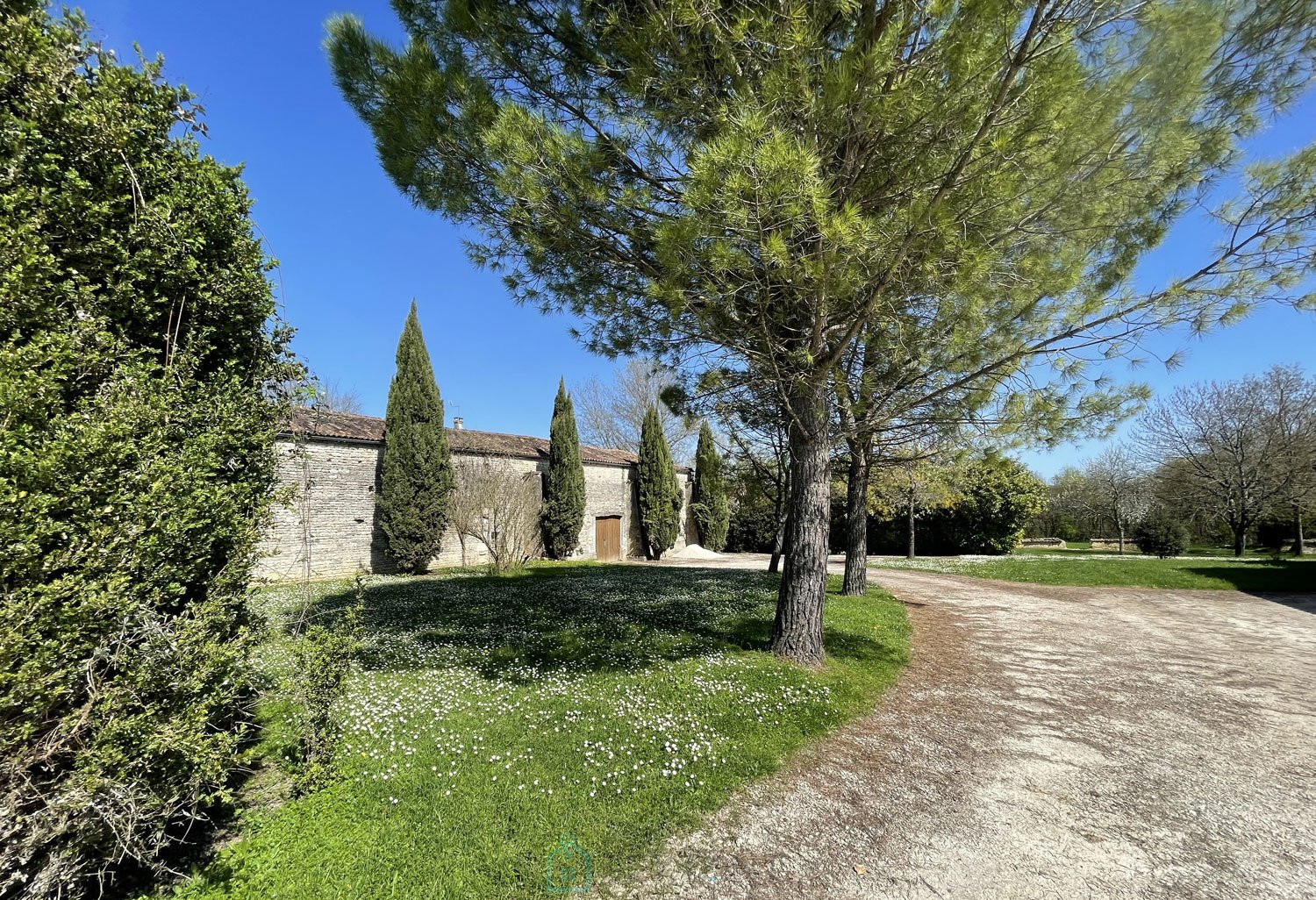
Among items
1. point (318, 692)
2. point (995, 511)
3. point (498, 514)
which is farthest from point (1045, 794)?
point (995, 511)

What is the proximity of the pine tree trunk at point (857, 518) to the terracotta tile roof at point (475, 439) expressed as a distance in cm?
1153

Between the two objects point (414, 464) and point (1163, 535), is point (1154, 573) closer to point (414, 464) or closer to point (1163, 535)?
point (1163, 535)

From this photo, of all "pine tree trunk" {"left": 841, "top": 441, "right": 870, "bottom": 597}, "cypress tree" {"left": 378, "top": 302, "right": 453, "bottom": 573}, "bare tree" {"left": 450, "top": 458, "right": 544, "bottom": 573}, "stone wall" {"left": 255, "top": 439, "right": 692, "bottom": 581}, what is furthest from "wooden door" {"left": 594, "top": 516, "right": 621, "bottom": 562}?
"pine tree trunk" {"left": 841, "top": 441, "right": 870, "bottom": 597}

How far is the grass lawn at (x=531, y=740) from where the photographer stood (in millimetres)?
2564

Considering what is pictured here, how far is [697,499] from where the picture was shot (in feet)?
81.3

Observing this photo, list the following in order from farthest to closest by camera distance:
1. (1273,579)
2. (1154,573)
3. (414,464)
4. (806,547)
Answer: (414,464), (1154,573), (1273,579), (806,547)

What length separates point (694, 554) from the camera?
22.2 meters

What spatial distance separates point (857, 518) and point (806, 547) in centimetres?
417

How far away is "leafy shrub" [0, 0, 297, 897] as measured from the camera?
1.87m

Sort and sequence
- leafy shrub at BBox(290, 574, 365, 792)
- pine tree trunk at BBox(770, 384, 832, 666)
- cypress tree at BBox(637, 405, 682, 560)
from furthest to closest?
cypress tree at BBox(637, 405, 682, 560) → pine tree trunk at BBox(770, 384, 832, 666) → leafy shrub at BBox(290, 574, 365, 792)

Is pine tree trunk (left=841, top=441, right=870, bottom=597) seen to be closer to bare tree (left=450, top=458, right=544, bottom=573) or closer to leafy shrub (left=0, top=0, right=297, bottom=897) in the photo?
leafy shrub (left=0, top=0, right=297, bottom=897)

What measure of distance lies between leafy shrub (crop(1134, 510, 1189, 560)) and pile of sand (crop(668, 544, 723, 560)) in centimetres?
1645

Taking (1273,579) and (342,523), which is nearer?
(1273,579)

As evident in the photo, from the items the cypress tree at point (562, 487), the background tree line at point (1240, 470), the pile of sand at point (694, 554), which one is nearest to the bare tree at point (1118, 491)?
the background tree line at point (1240, 470)
